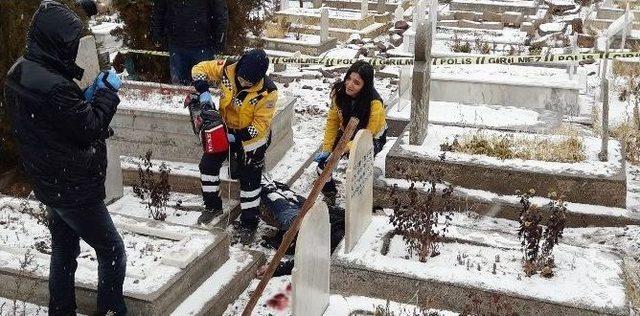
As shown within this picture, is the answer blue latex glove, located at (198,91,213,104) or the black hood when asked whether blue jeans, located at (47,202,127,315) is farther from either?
blue latex glove, located at (198,91,213,104)

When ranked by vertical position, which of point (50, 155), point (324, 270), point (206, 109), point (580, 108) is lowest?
point (580, 108)

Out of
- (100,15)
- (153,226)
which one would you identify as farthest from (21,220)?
(100,15)

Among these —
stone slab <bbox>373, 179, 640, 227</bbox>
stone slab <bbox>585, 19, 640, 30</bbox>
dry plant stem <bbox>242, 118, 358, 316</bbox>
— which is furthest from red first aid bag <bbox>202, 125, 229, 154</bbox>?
stone slab <bbox>585, 19, 640, 30</bbox>

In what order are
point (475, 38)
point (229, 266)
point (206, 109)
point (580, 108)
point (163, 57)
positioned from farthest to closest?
point (475, 38)
point (580, 108)
point (163, 57)
point (206, 109)
point (229, 266)

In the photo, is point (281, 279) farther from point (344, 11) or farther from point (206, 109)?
point (344, 11)

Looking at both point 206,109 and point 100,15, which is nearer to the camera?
point 206,109

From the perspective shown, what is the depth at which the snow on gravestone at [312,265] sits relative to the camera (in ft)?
12.4

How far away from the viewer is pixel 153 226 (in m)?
5.28

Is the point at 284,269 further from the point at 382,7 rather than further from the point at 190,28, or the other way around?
the point at 382,7

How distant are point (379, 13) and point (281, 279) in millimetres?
12928

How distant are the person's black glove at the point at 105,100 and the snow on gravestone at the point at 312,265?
1195mm

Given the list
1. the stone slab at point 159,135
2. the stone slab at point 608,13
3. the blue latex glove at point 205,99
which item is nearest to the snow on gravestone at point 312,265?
the blue latex glove at point 205,99

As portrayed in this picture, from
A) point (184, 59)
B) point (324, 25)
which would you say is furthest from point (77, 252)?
point (324, 25)

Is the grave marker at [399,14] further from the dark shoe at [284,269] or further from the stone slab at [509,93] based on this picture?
the dark shoe at [284,269]
